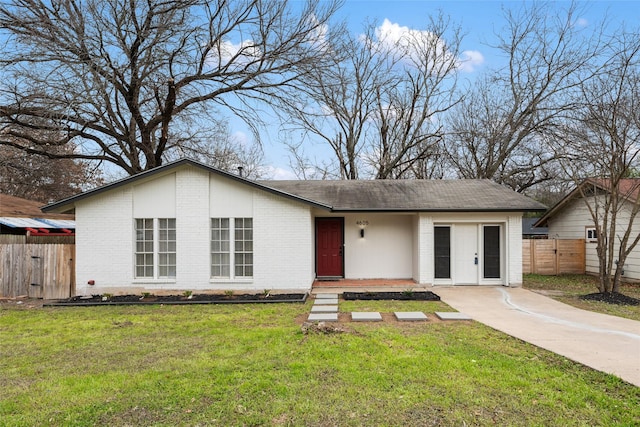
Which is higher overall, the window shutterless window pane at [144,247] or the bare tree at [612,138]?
the bare tree at [612,138]

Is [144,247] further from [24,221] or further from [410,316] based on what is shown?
[24,221]

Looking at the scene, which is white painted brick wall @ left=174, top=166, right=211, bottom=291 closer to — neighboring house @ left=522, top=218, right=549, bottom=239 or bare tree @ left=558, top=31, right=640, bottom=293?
bare tree @ left=558, top=31, right=640, bottom=293

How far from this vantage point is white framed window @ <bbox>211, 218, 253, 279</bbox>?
11.0 metres

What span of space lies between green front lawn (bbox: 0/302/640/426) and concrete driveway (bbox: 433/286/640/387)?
1.50 ft

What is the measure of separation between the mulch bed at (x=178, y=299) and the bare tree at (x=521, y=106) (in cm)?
1610

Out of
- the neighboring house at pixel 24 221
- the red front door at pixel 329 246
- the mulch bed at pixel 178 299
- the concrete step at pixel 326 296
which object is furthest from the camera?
the neighboring house at pixel 24 221

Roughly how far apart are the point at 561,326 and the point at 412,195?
260 inches

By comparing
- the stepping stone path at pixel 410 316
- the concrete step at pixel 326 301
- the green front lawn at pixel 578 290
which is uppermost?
the stepping stone path at pixel 410 316

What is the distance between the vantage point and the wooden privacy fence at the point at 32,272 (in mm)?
10766

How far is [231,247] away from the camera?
1101 cm

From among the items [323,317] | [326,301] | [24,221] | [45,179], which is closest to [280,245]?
[326,301]

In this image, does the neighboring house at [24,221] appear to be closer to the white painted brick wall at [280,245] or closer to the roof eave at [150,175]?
the roof eave at [150,175]

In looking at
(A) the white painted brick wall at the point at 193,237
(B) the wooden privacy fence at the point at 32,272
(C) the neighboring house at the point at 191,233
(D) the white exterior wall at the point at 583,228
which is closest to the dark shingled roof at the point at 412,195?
(C) the neighboring house at the point at 191,233

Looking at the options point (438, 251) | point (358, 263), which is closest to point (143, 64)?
point (358, 263)
